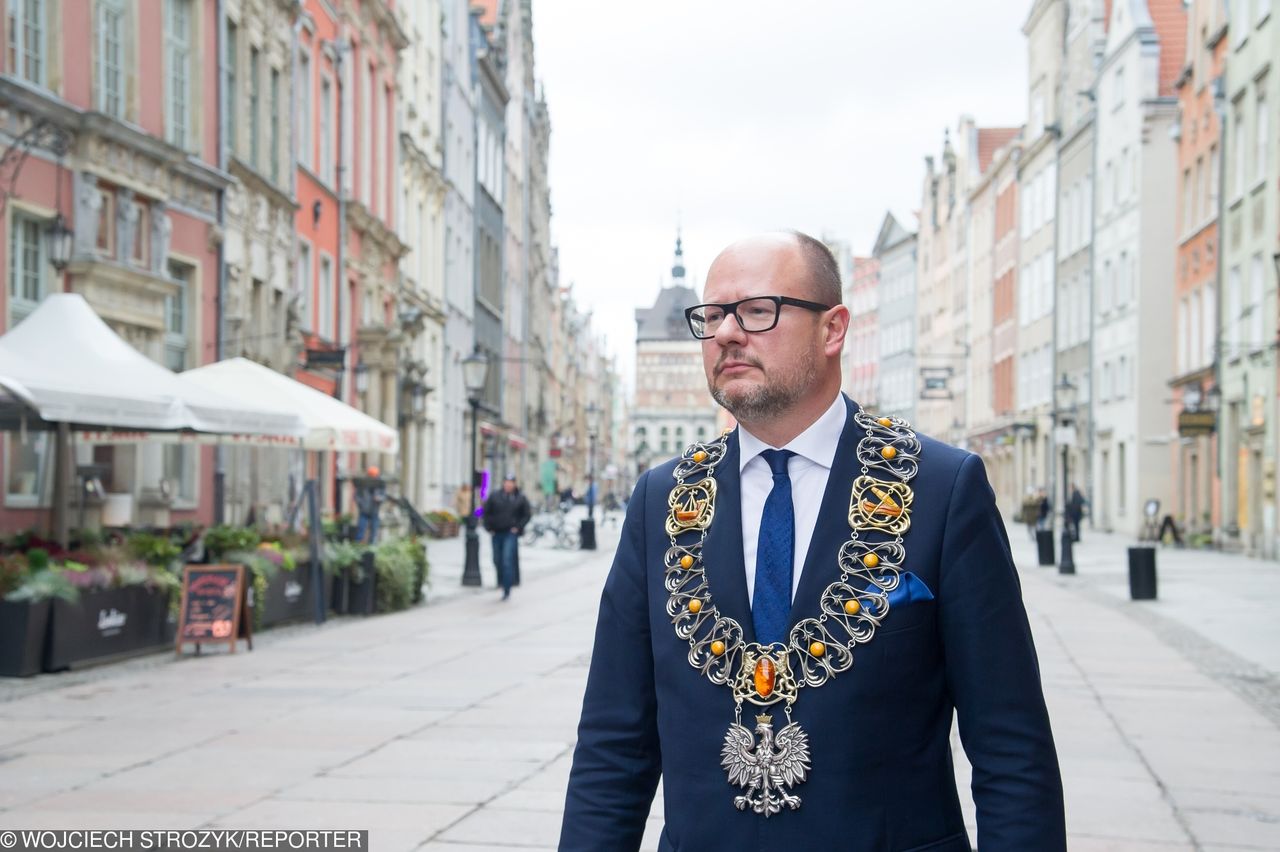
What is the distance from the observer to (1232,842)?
7328mm

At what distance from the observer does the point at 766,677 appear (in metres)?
2.78

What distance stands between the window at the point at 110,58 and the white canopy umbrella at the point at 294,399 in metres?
3.52

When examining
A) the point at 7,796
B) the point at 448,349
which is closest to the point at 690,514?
the point at 7,796

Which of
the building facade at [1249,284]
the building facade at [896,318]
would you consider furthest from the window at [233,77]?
the building facade at [896,318]

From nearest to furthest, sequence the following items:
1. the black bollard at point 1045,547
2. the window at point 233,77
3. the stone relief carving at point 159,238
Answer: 1. the stone relief carving at point 159,238
2. the window at point 233,77
3. the black bollard at point 1045,547

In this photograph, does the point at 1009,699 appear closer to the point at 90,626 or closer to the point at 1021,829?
the point at 1021,829

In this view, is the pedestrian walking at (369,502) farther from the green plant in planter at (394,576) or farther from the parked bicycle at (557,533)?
the parked bicycle at (557,533)

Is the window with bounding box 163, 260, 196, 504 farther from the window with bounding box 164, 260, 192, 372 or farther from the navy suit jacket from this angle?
the navy suit jacket

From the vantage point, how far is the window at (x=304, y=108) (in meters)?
31.5

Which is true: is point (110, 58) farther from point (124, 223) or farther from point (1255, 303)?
point (1255, 303)

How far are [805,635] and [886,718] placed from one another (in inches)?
7.1

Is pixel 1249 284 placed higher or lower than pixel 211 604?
higher

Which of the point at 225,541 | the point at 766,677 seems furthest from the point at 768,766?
the point at 225,541

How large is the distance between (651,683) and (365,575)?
17.8m
